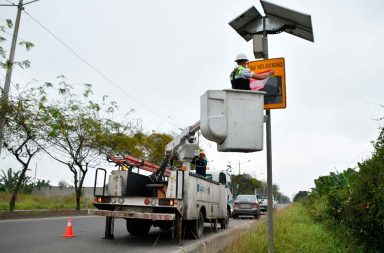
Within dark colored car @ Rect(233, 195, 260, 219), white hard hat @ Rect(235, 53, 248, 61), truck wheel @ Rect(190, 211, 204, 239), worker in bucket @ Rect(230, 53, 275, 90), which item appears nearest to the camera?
worker in bucket @ Rect(230, 53, 275, 90)

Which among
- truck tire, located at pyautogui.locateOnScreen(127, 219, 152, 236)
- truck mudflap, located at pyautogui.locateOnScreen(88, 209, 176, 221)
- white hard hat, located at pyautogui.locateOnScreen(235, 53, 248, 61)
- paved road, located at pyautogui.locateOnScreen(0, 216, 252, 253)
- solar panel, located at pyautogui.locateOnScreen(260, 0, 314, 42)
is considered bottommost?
paved road, located at pyautogui.locateOnScreen(0, 216, 252, 253)

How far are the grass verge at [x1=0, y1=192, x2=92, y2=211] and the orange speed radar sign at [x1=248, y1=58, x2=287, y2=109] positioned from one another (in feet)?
61.3

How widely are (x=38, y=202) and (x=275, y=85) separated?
Answer: 2638 cm

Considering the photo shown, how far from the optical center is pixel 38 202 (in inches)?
1125

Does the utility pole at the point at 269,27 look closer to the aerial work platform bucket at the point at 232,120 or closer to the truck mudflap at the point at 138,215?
the aerial work platform bucket at the point at 232,120

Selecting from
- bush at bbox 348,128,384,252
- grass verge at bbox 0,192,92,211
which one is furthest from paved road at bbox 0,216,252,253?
grass verge at bbox 0,192,92,211

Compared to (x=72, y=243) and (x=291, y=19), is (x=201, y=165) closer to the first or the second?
(x=72, y=243)

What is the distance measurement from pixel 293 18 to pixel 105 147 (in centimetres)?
2242

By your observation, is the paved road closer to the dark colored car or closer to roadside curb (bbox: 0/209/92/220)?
roadside curb (bbox: 0/209/92/220)

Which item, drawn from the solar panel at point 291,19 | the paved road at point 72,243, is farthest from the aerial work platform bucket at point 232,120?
the paved road at point 72,243

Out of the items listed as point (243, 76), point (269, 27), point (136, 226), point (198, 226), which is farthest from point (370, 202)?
point (136, 226)

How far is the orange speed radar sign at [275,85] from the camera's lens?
17.9 feet

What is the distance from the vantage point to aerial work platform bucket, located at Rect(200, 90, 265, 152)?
12.5ft

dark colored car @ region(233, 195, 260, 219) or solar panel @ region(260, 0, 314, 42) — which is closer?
solar panel @ region(260, 0, 314, 42)
